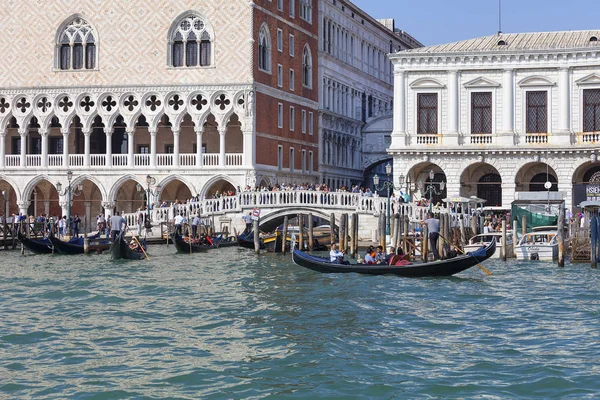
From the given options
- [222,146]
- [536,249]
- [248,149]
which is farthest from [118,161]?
[536,249]

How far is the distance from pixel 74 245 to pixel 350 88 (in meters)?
21.3

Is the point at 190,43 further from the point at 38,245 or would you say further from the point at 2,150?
the point at 38,245

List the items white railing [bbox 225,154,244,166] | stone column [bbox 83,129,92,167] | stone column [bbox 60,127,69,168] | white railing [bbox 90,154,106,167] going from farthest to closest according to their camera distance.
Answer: stone column [bbox 60,127,69,168] < white railing [bbox 90,154,106,167] < stone column [bbox 83,129,92,167] < white railing [bbox 225,154,244,166]

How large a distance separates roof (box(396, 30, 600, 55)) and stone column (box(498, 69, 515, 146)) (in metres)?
0.83

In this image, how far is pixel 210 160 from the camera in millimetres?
37969

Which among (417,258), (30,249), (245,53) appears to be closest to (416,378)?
(417,258)

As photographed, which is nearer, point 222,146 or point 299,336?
point 299,336

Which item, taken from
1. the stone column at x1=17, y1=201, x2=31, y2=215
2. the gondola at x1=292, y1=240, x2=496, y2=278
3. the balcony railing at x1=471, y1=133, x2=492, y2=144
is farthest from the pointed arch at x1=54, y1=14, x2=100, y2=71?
the gondola at x1=292, y1=240, x2=496, y2=278

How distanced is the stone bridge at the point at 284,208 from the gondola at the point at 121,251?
19.7 ft

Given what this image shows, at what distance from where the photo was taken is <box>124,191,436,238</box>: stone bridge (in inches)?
1304

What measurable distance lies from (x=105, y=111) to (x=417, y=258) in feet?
50.3

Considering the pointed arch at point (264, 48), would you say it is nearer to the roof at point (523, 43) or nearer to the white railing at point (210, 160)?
the white railing at point (210, 160)

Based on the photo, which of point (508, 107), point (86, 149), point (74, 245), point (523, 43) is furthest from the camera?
point (86, 149)

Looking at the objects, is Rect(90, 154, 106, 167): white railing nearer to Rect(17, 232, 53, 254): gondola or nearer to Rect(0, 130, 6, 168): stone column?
Rect(0, 130, 6, 168): stone column
